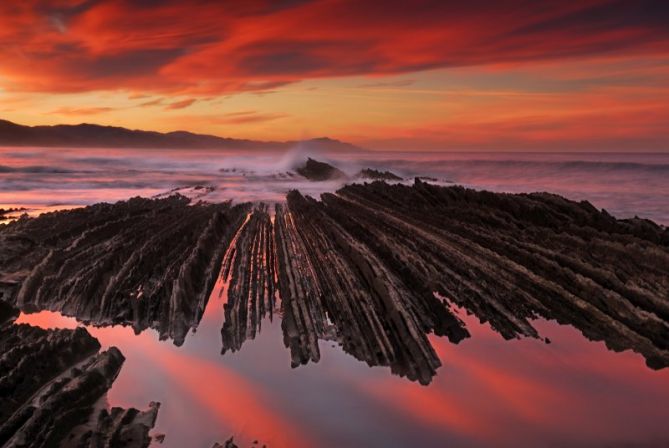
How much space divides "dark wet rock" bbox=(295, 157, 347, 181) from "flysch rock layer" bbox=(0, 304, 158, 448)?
34.1 meters

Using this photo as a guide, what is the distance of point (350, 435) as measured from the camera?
5.51 m

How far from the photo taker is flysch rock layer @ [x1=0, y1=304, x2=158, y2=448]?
16.0 ft

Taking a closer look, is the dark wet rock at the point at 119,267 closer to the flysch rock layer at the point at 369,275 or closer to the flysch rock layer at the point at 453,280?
the flysch rock layer at the point at 369,275

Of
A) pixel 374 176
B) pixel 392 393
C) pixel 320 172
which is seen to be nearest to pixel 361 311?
pixel 392 393

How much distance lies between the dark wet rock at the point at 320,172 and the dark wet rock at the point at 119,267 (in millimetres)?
24920

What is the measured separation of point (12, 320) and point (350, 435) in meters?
6.38

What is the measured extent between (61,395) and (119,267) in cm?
579

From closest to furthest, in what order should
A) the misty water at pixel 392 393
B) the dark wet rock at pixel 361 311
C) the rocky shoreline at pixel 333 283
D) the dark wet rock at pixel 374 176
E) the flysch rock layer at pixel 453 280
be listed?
the misty water at pixel 392 393
the rocky shoreline at pixel 333 283
the dark wet rock at pixel 361 311
the flysch rock layer at pixel 453 280
the dark wet rock at pixel 374 176

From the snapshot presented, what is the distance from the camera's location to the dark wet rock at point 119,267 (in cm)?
898

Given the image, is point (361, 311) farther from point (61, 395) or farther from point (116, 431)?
point (61, 395)

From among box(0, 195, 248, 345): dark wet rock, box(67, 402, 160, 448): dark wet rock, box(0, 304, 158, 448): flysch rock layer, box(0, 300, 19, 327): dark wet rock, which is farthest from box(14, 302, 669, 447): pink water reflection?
box(0, 300, 19, 327): dark wet rock

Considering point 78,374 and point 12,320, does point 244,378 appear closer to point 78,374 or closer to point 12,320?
point 78,374

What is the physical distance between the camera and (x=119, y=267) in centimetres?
1085

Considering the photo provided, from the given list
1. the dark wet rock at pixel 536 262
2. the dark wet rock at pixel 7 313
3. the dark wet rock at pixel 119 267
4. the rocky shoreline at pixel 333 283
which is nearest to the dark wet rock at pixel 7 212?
the dark wet rock at pixel 119 267
